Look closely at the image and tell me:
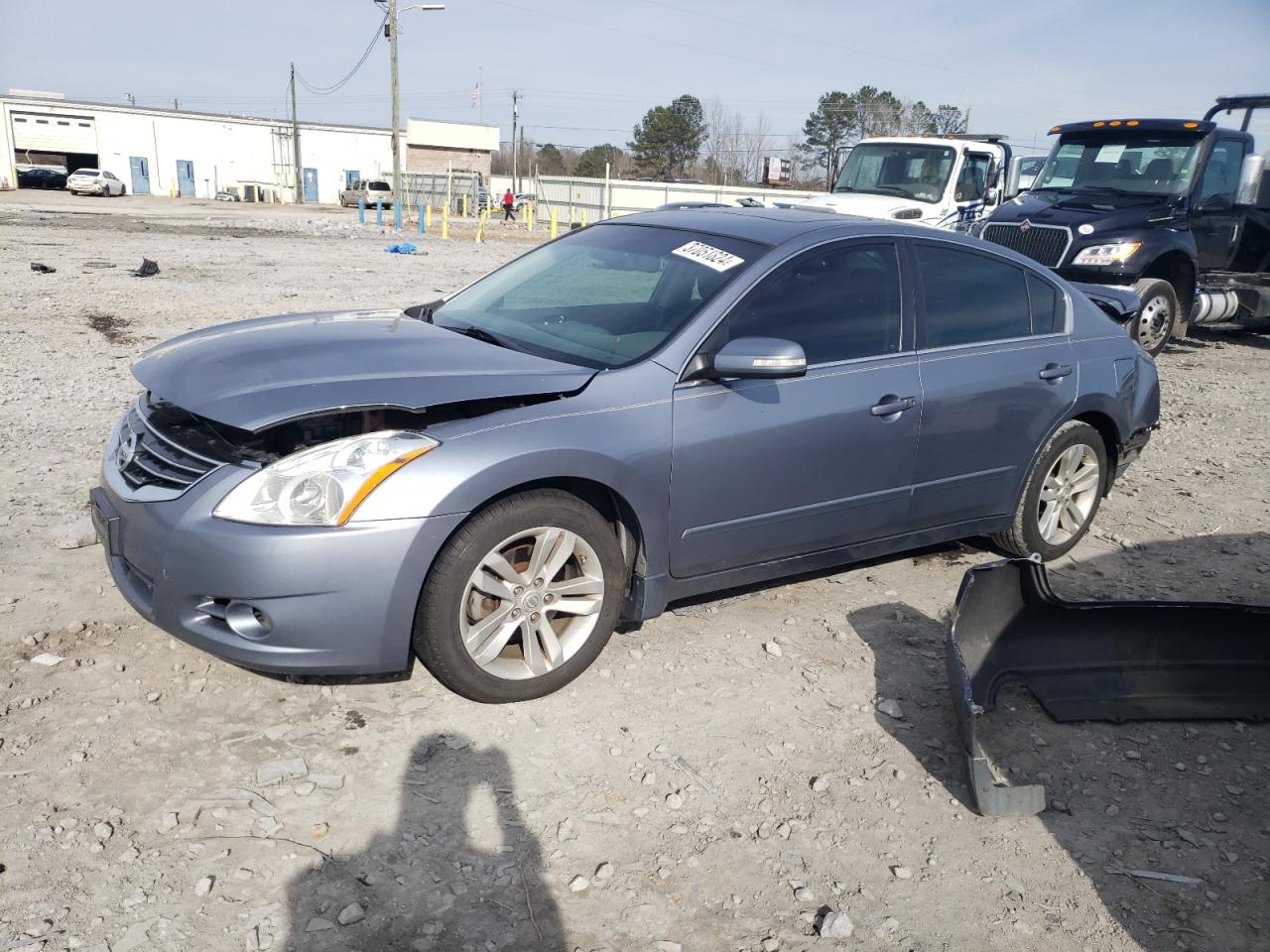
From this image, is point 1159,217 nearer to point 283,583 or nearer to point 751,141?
point 283,583

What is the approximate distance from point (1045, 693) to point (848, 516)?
102 cm

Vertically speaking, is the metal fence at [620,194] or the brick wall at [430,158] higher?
the brick wall at [430,158]

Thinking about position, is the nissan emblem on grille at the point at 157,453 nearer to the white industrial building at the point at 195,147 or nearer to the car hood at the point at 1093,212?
the car hood at the point at 1093,212

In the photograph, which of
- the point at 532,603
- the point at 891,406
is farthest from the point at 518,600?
the point at 891,406

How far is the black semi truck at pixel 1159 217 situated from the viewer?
11094 mm

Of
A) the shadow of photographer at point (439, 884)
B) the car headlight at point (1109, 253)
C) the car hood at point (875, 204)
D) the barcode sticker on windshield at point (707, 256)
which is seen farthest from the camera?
the car hood at point (875, 204)

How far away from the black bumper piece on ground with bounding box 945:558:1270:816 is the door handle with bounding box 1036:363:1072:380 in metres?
1.16

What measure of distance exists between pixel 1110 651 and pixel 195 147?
7277cm

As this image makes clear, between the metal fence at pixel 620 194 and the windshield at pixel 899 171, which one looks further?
the metal fence at pixel 620 194

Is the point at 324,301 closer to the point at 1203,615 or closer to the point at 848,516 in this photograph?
the point at 848,516

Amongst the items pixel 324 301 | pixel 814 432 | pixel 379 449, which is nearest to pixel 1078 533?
pixel 814 432

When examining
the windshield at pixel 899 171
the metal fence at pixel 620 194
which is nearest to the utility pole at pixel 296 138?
the metal fence at pixel 620 194

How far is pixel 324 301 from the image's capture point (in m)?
12.8

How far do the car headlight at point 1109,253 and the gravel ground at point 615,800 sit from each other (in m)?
7.36
